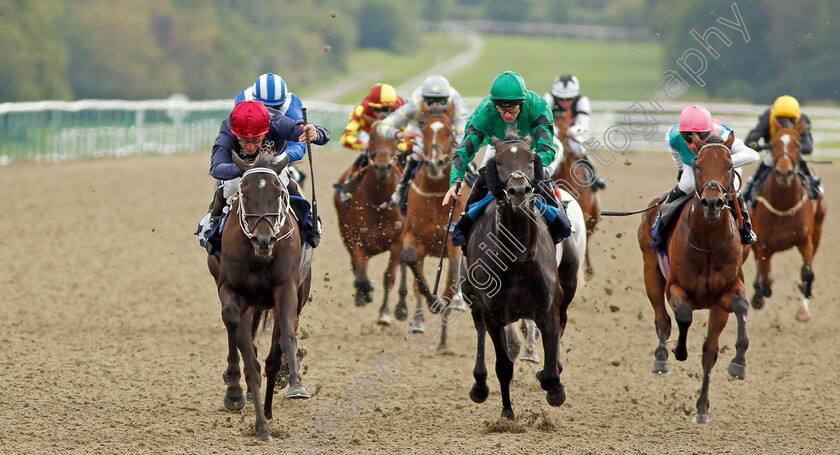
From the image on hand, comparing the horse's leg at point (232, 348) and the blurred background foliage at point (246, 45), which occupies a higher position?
the blurred background foliage at point (246, 45)

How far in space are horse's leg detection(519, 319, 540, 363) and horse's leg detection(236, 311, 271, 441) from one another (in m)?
2.82

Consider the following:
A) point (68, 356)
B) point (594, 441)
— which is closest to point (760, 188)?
point (594, 441)

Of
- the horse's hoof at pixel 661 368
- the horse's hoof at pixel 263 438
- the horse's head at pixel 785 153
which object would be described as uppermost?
the horse's head at pixel 785 153

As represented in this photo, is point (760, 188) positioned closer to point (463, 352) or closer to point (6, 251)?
point (463, 352)

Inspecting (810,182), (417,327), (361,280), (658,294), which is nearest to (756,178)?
(810,182)

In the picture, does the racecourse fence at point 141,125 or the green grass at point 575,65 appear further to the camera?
the green grass at point 575,65

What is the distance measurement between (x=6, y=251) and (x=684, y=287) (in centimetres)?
853

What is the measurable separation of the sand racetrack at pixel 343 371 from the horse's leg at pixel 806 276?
15cm

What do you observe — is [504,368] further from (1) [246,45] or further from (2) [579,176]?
(1) [246,45]

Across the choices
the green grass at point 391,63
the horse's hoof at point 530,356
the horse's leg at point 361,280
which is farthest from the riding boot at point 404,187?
the green grass at point 391,63

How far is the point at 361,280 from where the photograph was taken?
383 inches

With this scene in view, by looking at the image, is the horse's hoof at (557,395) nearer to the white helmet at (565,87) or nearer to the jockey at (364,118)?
the jockey at (364,118)

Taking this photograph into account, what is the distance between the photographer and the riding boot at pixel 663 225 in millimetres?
7363

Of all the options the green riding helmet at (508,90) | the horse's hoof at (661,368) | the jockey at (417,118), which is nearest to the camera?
the green riding helmet at (508,90)
